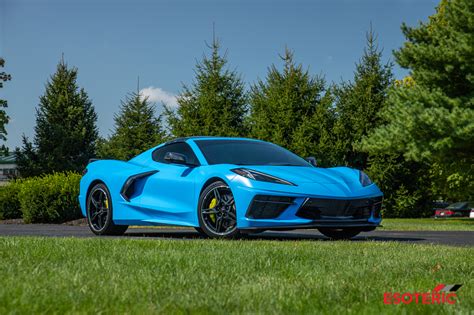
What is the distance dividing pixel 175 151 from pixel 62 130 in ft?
117

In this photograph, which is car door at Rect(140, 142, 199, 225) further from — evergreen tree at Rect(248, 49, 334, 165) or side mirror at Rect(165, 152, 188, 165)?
evergreen tree at Rect(248, 49, 334, 165)

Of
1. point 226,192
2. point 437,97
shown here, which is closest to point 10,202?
point 437,97

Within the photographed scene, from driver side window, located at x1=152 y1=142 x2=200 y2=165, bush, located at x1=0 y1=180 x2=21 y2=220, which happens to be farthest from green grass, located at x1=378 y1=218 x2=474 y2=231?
bush, located at x1=0 y1=180 x2=21 y2=220

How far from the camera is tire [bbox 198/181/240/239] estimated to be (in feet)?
29.0

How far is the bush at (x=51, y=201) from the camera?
17.5 meters

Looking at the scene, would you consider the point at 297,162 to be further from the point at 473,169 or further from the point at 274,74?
the point at 274,74

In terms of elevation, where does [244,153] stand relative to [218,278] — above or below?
above

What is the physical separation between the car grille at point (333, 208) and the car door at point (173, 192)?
58.5 inches

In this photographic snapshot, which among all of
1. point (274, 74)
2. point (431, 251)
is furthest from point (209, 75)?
point (431, 251)

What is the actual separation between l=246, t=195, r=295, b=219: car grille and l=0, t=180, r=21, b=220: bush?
12.2m

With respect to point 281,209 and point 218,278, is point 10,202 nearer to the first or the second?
point 281,209

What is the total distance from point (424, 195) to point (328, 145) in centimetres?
523

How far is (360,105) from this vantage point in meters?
29.7

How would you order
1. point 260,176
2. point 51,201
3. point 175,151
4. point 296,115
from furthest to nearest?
point 296,115, point 51,201, point 175,151, point 260,176
